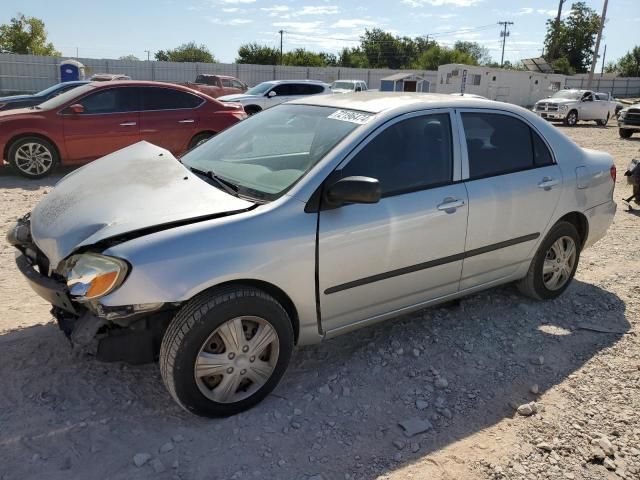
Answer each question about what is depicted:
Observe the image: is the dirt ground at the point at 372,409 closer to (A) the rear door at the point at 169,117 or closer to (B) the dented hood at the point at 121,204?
(B) the dented hood at the point at 121,204

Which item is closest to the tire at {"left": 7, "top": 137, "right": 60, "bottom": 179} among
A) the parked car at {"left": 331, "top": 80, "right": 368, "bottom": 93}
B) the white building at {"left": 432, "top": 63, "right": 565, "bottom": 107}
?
the parked car at {"left": 331, "top": 80, "right": 368, "bottom": 93}

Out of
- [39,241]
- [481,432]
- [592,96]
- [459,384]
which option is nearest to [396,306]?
[459,384]

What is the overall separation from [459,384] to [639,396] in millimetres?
1079

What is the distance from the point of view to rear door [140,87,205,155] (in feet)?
29.1

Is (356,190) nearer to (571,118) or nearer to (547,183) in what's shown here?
(547,183)

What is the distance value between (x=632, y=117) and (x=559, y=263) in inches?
679

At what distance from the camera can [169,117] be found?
9.02m

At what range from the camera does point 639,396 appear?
3244 mm

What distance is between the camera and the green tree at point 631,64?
71.1 meters

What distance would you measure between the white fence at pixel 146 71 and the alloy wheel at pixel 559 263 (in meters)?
32.4

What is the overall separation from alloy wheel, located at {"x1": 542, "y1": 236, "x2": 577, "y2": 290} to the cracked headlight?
327cm

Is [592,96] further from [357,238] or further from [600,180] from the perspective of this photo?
[357,238]

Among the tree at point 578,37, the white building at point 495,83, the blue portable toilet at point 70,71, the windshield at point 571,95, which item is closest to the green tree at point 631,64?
the tree at point 578,37

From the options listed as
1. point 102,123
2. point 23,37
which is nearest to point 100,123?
point 102,123
